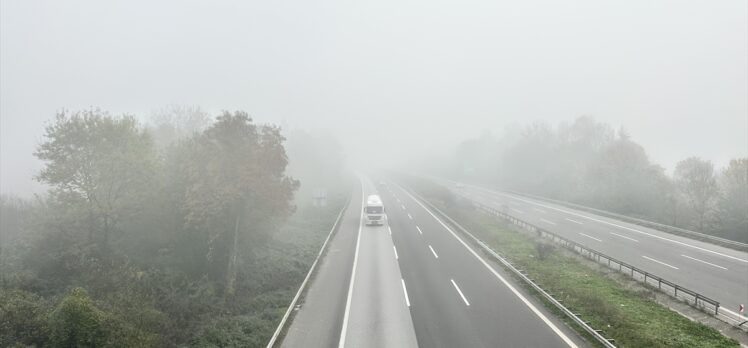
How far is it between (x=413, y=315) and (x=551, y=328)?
5822 mm

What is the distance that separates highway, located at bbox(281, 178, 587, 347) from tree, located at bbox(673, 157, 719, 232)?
2862cm

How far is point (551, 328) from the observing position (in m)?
16.4

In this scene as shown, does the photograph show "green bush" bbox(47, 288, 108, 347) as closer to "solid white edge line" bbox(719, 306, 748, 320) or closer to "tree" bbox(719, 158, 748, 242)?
"solid white edge line" bbox(719, 306, 748, 320)

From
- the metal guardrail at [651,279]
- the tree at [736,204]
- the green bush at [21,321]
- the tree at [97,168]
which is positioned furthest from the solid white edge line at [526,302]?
the tree at [736,204]

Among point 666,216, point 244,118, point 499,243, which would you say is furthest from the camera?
point 666,216

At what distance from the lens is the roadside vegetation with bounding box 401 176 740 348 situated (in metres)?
15.1

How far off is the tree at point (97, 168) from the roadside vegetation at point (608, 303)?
2688 centimetres

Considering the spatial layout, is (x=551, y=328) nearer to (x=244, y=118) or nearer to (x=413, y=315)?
(x=413, y=315)

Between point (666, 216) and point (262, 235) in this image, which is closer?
point (262, 235)

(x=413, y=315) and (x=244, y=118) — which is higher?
(x=244, y=118)

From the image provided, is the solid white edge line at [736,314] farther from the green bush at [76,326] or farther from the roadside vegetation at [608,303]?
the green bush at [76,326]

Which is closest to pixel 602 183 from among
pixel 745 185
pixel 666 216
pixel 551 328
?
pixel 666 216

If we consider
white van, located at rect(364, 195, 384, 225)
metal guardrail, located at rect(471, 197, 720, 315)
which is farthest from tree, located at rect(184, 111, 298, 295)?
metal guardrail, located at rect(471, 197, 720, 315)

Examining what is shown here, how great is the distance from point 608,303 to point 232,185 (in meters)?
22.1
